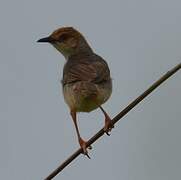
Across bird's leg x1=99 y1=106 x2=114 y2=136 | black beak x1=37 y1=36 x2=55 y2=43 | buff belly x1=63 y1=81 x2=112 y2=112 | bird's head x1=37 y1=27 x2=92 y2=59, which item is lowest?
bird's leg x1=99 y1=106 x2=114 y2=136

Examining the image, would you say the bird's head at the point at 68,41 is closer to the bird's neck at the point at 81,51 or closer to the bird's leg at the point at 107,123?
the bird's neck at the point at 81,51

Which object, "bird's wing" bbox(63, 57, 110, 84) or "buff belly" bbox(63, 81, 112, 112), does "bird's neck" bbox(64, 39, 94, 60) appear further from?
"buff belly" bbox(63, 81, 112, 112)

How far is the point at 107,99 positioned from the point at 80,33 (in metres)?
2.35

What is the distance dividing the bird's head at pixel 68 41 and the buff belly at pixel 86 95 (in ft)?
4.56

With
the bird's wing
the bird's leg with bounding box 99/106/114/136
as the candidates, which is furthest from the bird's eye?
the bird's leg with bounding box 99/106/114/136

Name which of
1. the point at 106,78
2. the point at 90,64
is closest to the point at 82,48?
Answer: the point at 90,64

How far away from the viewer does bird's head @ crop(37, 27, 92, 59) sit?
7695 mm

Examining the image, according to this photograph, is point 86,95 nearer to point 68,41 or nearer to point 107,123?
point 107,123

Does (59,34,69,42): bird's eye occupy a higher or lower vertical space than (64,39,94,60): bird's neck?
higher

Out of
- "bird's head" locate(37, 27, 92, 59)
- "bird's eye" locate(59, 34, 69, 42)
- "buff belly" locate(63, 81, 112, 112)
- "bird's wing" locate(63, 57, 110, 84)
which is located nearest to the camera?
"buff belly" locate(63, 81, 112, 112)

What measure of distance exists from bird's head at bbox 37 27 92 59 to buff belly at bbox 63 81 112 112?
139cm

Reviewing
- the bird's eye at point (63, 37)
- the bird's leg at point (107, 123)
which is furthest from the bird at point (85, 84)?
the bird's eye at point (63, 37)

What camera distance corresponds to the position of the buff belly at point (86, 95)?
237 inches

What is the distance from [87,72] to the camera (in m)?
6.38
